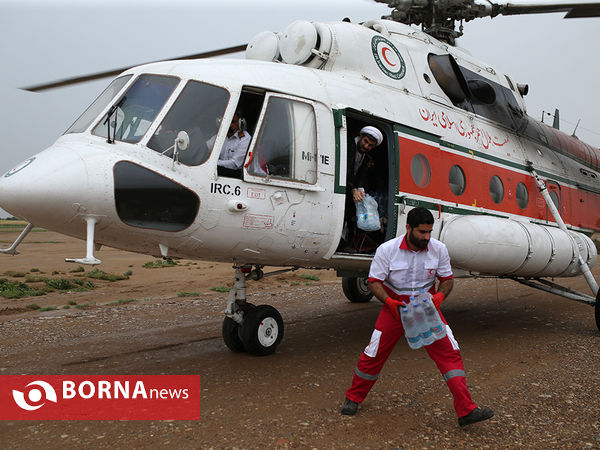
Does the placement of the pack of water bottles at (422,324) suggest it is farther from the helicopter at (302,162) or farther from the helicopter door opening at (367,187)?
the helicopter door opening at (367,187)

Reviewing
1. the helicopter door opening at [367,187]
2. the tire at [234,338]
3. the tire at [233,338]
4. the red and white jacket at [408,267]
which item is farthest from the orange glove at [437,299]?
the tire at [233,338]

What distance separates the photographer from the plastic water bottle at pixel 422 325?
3859 mm

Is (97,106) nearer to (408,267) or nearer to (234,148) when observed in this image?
(234,148)

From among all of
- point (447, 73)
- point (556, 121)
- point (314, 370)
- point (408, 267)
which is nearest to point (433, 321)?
point (408, 267)

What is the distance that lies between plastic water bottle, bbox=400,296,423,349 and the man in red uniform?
0.06 meters

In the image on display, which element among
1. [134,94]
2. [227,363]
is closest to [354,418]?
[227,363]

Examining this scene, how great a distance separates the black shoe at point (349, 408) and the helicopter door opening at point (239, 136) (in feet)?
7.59

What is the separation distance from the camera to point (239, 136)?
523 centimetres

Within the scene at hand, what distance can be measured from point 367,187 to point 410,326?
292 cm

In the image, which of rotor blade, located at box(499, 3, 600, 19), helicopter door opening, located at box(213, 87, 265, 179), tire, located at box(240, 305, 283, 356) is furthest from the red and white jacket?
rotor blade, located at box(499, 3, 600, 19)

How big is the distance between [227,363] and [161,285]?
31.4ft

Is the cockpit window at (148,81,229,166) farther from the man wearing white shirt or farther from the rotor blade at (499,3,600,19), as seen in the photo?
the rotor blade at (499,3,600,19)

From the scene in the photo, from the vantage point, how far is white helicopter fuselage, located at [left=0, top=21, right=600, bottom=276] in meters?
4.35

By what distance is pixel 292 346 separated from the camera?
6.68 m
